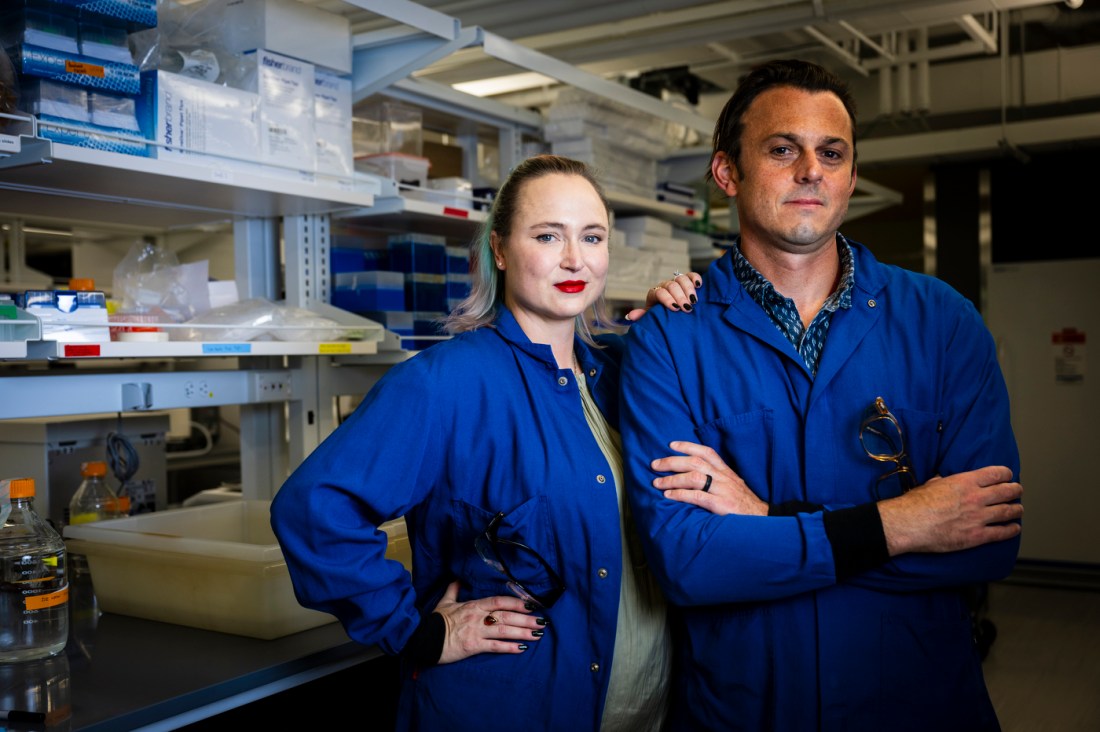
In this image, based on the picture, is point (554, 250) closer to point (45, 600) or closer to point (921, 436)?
point (921, 436)

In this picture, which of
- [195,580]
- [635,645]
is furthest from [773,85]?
[195,580]

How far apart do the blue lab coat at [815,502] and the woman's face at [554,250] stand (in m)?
0.16

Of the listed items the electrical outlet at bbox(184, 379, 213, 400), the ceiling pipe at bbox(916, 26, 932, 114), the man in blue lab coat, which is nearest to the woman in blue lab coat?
the man in blue lab coat

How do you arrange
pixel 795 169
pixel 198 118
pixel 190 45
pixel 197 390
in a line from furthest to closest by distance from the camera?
1. pixel 197 390
2. pixel 190 45
3. pixel 198 118
4. pixel 795 169

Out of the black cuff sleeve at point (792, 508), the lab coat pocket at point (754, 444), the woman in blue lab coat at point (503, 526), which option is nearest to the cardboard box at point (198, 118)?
the woman in blue lab coat at point (503, 526)

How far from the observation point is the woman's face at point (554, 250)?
5.62ft

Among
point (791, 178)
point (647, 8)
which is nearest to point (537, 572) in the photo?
point (791, 178)

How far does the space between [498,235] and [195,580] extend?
3.12 ft

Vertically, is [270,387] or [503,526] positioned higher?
[270,387]

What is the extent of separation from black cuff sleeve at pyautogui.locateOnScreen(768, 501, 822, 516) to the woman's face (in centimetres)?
47

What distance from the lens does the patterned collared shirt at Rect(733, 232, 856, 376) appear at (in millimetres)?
1688

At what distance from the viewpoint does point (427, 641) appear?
1600 millimetres

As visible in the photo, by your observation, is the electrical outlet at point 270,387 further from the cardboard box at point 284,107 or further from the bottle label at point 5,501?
the bottle label at point 5,501

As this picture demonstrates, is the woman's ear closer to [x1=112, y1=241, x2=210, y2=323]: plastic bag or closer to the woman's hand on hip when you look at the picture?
the woman's hand on hip
